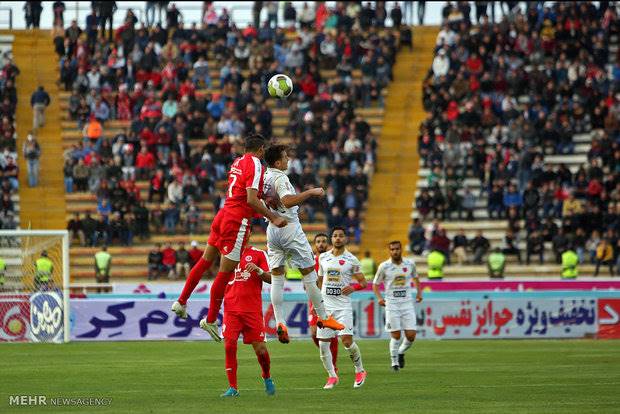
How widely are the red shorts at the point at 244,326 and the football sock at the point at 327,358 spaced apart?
2.35 m

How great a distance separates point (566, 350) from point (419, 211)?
14858mm

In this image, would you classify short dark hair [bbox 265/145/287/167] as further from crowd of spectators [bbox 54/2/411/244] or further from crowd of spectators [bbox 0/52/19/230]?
crowd of spectators [bbox 0/52/19/230]

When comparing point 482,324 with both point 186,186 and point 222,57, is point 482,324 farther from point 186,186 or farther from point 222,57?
point 222,57

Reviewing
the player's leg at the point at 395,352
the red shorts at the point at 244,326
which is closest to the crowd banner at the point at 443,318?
the player's leg at the point at 395,352

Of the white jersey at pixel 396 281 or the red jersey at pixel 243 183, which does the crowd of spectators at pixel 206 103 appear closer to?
the white jersey at pixel 396 281

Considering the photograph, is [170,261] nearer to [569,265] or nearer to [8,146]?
[8,146]

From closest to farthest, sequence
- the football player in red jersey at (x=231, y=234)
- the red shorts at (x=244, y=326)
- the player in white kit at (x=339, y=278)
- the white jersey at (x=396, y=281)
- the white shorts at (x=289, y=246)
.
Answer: the football player in red jersey at (x=231, y=234), the red shorts at (x=244, y=326), the white shorts at (x=289, y=246), the player in white kit at (x=339, y=278), the white jersey at (x=396, y=281)

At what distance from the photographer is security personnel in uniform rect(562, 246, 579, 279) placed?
36719mm

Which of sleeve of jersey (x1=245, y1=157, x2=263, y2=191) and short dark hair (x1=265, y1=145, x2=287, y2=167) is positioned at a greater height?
short dark hair (x1=265, y1=145, x2=287, y2=167)

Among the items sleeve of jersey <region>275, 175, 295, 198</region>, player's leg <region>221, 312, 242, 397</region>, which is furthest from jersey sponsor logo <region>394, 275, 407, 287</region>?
player's leg <region>221, 312, 242, 397</region>

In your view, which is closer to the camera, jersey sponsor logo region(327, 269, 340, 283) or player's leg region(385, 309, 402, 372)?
jersey sponsor logo region(327, 269, 340, 283)

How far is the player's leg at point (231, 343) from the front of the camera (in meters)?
16.0

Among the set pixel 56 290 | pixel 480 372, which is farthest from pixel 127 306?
pixel 480 372

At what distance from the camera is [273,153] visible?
16.3 meters
